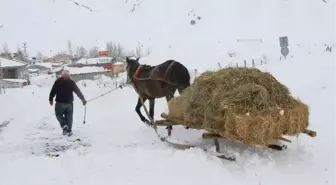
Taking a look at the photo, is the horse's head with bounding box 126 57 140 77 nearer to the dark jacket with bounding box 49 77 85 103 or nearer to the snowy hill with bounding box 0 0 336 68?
the dark jacket with bounding box 49 77 85 103

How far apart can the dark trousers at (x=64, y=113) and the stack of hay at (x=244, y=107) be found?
12.2 ft

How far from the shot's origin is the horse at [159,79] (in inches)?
364

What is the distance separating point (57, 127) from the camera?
438 inches

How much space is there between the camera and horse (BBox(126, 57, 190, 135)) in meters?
9.24

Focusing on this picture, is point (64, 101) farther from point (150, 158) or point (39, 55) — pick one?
point (39, 55)

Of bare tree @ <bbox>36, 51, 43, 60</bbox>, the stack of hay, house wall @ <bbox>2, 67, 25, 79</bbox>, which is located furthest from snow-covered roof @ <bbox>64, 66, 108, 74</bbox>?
bare tree @ <bbox>36, 51, 43, 60</bbox>

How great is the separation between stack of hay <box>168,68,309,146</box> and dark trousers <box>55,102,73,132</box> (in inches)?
146

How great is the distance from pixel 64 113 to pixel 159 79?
7.99ft

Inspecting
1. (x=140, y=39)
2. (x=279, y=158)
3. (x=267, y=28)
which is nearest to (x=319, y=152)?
(x=279, y=158)

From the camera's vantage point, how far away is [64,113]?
32.6 feet

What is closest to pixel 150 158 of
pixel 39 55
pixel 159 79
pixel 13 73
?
pixel 159 79

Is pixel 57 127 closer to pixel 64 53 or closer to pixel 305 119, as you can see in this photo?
pixel 305 119

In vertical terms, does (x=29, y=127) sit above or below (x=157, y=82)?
below

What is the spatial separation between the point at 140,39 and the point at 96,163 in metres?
134
